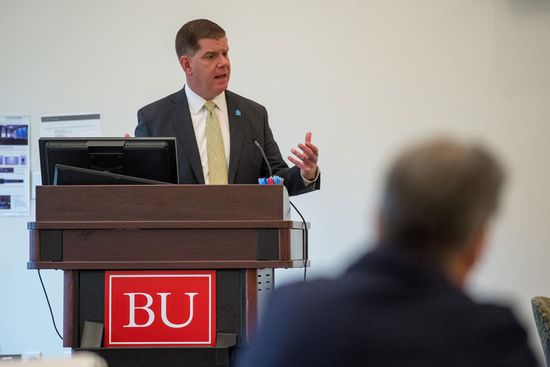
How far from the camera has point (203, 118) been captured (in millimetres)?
3699

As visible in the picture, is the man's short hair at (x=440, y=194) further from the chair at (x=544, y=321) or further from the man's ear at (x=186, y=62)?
the man's ear at (x=186, y=62)

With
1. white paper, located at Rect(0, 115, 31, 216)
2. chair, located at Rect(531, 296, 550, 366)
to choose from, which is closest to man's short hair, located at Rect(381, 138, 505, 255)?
chair, located at Rect(531, 296, 550, 366)

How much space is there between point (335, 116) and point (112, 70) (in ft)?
4.26

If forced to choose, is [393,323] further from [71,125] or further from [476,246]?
[71,125]

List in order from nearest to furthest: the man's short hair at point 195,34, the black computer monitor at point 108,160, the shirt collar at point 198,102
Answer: the black computer monitor at point 108,160 < the shirt collar at point 198,102 < the man's short hair at point 195,34

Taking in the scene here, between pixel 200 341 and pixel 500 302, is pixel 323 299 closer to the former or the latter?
pixel 500 302

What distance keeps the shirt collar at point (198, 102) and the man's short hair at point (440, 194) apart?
8.70 feet

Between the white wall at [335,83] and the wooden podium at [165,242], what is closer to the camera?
the wooden podium at [165,242]

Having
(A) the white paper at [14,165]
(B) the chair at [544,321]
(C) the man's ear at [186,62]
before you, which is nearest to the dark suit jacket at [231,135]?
(C) the man's ear at [186,62]

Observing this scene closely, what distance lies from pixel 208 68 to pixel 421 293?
2.77 metres

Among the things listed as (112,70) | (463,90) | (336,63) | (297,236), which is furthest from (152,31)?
(297,236)

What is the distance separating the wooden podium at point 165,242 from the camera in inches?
99.2

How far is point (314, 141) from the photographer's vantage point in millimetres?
4953

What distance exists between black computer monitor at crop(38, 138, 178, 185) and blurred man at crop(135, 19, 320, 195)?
2.53 feet
